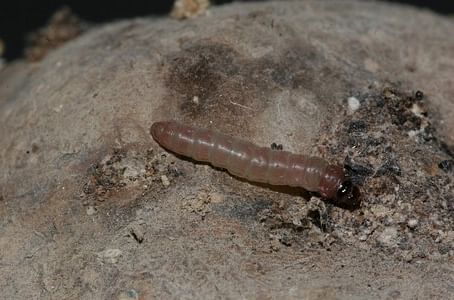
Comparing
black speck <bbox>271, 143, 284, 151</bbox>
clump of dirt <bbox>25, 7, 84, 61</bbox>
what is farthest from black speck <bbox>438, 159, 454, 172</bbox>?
clump of dirt <bbox>25, 7, 84, 61</bbox>

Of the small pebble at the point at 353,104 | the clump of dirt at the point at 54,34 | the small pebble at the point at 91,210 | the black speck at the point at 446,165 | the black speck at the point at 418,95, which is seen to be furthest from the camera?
the clump of dirt at the point at 54,34

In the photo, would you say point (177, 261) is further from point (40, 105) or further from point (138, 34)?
point (138, 34)

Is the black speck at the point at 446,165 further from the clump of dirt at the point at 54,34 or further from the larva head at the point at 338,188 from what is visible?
the clump of dirt at the point at 54,34

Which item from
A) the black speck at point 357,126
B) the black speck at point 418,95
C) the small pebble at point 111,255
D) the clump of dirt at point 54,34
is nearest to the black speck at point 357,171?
the black speck at point 357,126

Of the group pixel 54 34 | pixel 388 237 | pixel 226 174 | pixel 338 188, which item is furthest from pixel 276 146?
pixel 54 34

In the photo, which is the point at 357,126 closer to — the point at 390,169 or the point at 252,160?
the point at 390,169

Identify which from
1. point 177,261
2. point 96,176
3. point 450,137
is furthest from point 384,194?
point 96,176

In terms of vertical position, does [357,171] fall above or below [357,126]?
below
